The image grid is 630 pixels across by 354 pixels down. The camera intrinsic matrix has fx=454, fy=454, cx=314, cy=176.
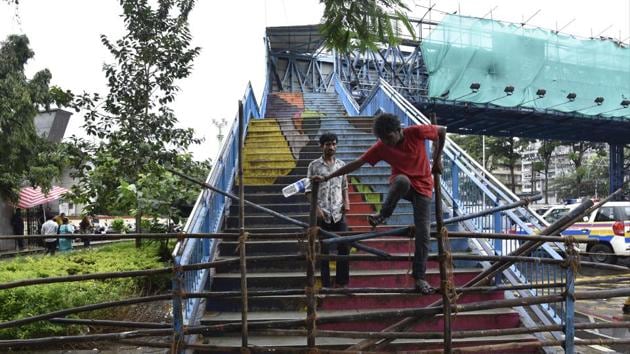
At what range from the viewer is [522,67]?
18828 millimetres

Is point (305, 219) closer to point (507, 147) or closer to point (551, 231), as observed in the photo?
point (551, 231)

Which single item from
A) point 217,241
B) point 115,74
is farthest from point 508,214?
point 115,74

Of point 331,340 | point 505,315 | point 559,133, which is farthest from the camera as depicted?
point 559,133

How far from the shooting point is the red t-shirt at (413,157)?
10.2 feet

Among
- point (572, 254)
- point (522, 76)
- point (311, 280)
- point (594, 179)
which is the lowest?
point (311, 280)

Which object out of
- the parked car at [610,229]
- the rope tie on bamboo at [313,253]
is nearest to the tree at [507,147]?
the parked car at [610,229]

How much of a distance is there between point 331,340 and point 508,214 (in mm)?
2390

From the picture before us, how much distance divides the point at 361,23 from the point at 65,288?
4.75 meters

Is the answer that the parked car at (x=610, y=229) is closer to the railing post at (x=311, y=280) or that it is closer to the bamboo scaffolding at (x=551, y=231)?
the bamboo scaffolding at (x=551, y=231)

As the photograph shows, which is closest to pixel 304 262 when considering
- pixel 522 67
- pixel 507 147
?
pixel 522 67

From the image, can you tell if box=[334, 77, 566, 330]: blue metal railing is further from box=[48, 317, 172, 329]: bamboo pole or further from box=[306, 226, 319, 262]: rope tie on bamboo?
box=[48, 317, 172, 329]: bamboo pole

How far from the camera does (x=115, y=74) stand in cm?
866

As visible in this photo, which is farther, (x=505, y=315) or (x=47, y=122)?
(x=47, y=122)

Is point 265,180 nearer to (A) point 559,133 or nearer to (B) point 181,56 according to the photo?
(B) point 181,56
